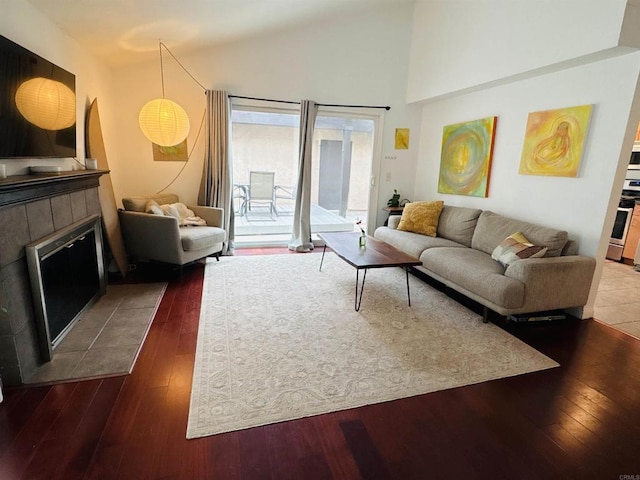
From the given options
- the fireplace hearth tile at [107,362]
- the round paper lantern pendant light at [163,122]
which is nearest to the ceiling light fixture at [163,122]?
the round paper lantern pendant light at [163,122]

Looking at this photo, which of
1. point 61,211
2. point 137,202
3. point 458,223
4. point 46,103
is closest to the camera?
point 46,103

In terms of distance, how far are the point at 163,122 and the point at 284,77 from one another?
70.6 inches

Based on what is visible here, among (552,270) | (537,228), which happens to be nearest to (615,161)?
(537,228)

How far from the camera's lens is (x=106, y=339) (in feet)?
8.04

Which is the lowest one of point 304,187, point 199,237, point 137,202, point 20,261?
point 199,237

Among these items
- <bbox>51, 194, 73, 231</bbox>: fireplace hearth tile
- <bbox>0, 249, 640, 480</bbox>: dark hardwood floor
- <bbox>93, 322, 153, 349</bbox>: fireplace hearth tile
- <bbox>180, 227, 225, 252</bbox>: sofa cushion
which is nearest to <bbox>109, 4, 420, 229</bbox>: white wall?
<bbox>180, 227, 225, 252</bbox>: sofa cushion

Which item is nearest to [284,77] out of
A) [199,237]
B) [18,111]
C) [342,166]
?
[342,166]

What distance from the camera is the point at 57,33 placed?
2686mm

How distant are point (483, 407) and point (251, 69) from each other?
177 inches

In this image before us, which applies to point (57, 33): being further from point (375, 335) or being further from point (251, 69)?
point (375, 335)

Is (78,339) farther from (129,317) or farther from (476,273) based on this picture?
(476,273)

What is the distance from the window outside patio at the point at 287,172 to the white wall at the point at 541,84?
1.35 m

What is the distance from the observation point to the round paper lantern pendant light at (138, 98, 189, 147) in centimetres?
364

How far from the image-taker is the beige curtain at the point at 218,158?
4297 millimetres
